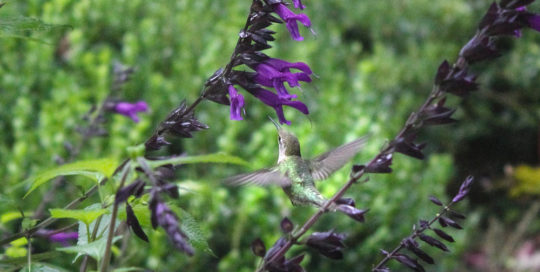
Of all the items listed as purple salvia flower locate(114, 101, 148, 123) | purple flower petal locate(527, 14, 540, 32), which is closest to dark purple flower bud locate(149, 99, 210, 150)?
purple flower petal locate(527, 14, 540, 32)

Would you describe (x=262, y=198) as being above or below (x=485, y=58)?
below

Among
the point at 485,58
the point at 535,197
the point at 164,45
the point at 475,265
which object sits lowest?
the point at 475,265

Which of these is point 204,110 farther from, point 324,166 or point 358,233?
point 324,166

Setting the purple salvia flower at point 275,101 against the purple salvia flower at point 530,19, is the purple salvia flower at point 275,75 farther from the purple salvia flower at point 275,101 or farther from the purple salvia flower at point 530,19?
the purple salvia flower at point 530,19

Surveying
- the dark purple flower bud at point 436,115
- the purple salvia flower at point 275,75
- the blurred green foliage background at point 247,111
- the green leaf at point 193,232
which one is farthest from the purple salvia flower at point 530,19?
the blurred green foliage background at point 247,111

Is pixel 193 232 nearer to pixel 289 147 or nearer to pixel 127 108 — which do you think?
pixel 289 147

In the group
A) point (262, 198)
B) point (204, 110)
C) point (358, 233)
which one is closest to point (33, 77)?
point (204, 110)
